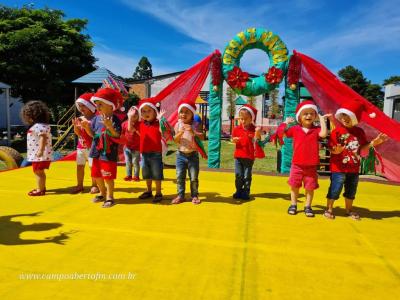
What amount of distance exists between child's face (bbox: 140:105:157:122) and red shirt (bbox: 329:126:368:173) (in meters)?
2.58

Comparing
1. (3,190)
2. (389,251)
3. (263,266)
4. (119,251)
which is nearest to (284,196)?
(389,251)

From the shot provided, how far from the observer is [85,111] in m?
5.06

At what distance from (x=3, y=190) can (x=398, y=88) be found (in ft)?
103

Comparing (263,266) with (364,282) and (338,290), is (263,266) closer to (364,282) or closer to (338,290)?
(338,290)

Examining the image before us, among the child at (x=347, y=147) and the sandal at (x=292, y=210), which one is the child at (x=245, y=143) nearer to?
the sandal at (x=292, y=210)

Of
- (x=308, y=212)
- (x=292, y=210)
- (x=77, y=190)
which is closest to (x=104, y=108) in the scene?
(x=77, y=190)

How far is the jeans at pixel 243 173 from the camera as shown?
5.16 m

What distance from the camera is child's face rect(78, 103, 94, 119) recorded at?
5.01m

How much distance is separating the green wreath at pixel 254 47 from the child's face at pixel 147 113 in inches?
159

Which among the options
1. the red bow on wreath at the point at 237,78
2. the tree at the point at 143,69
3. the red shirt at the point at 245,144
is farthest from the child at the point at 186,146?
the tree at the point at 143,69

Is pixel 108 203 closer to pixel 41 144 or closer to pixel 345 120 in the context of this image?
pixel 41 144

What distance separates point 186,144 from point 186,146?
3 cm

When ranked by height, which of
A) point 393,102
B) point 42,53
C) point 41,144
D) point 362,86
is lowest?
point 41,144

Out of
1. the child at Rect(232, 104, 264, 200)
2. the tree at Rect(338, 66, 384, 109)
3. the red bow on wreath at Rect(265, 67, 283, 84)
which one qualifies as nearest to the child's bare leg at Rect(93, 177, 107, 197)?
the child at Rect(232, 104, 264, 200)
